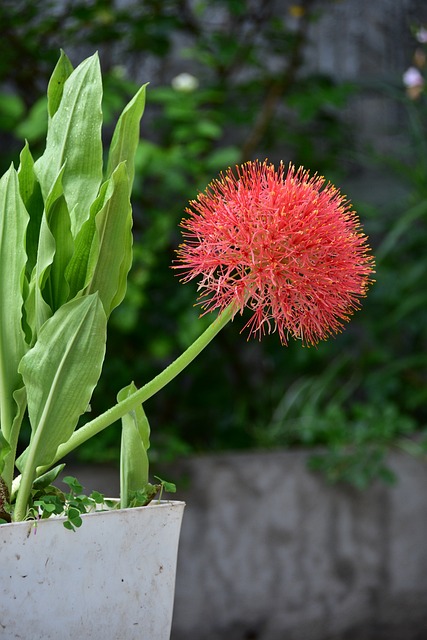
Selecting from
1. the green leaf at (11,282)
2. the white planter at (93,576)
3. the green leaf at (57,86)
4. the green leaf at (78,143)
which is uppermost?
the green leaf at (57,86)

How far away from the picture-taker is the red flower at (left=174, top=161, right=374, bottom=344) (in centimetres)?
49

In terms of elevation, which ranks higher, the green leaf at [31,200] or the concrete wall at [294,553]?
the green leaf at [31,200]

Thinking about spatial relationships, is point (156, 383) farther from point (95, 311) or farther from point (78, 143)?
point (78, 143)

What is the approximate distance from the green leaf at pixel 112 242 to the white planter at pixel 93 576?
0.44 feet

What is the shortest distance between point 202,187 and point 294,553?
785 mm

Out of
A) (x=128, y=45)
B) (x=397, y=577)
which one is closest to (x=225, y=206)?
(x=397, y=577)

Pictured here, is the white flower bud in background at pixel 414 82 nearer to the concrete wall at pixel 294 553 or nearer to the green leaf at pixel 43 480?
the concrete wall at pixel 294 553

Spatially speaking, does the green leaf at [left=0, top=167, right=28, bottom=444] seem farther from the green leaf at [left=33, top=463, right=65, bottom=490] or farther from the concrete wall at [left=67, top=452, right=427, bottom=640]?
the concrete wall at [left=67, top=452, right=427, bottom=640]

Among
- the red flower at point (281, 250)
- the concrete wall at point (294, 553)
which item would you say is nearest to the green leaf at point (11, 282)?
the red flower at point (281, 250)

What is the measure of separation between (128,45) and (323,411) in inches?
38.8

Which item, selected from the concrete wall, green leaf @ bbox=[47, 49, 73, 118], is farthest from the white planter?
the concrete wall

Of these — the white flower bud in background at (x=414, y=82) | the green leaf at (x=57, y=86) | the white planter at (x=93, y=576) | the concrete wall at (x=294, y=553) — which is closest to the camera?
the white planter at (x=93, y=576)

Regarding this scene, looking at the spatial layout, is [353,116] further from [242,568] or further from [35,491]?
[35,491]

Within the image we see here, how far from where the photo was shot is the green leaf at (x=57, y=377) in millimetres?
508
